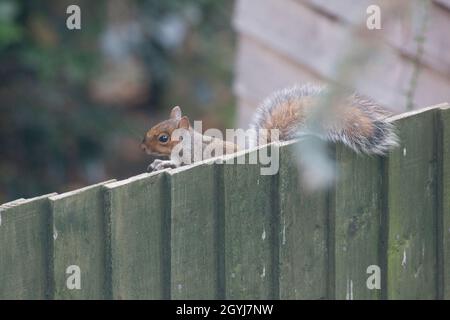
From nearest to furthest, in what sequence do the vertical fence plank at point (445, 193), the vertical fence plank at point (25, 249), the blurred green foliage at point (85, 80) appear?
the vertical fence plank at point (25, 249)
the vertical fence plank at point (445, 193)
the blurred green foliage at point (85, 80)

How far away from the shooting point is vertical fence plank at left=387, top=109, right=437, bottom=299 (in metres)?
2.31

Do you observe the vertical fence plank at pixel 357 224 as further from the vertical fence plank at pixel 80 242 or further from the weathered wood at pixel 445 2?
the weathered wood at pixel 445 2

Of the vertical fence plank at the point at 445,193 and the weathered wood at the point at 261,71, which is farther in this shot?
the weathered wood at the point at 261,71

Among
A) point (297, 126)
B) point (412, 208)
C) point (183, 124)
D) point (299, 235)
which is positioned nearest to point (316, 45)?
point (183, 124)

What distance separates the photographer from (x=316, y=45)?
3561 mm

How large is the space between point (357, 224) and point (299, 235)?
0.16m

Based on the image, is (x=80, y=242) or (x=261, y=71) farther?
(x=261, y=71)

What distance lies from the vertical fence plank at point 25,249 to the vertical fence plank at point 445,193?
1.02m

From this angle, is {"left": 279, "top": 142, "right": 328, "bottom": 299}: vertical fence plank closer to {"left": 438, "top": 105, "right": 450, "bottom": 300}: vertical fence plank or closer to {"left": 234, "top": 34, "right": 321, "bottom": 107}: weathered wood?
{"left": 438, "top": 105, "right": 450, "bottom": 300}: vertical fence plank

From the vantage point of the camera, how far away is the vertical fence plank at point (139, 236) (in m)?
1.91

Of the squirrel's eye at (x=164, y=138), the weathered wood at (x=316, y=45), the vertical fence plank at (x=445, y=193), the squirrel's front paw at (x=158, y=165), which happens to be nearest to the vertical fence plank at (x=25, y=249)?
the squirrel's front paw at (x=158, y=165)

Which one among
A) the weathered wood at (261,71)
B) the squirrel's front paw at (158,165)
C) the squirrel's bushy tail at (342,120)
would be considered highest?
the weathered wood at (261,71)

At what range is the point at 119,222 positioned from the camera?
1.91 m

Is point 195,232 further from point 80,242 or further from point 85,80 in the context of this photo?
point 85,80
